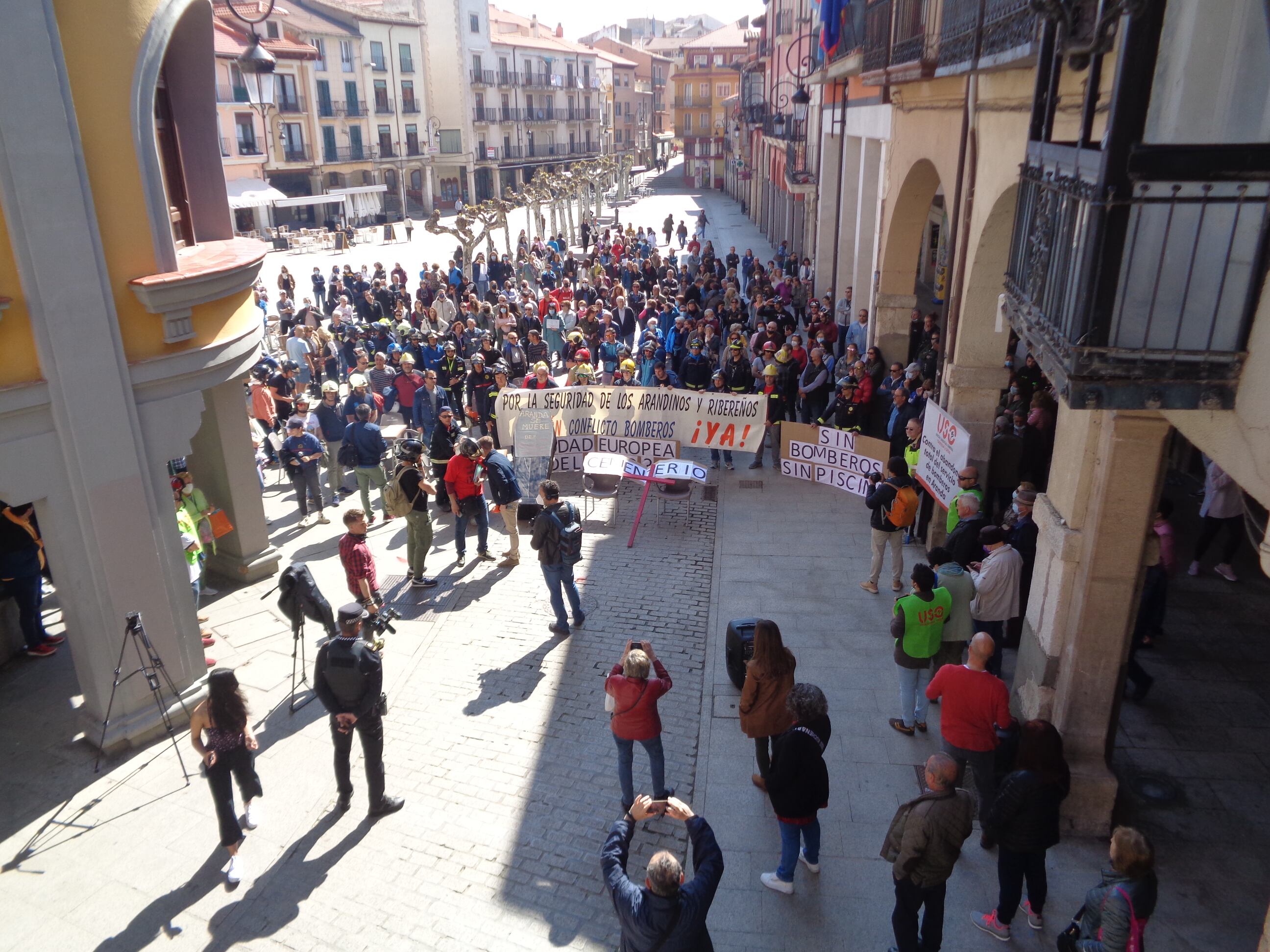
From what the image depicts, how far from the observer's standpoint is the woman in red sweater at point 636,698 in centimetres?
610

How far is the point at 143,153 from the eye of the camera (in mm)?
6973

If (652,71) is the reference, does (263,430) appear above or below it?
below

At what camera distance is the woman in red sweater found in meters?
6.10

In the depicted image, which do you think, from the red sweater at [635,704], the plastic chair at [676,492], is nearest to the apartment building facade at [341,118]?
the plastic chair at [676,492]

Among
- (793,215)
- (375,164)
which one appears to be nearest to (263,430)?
(793,215)

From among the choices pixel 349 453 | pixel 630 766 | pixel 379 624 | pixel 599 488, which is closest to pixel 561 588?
pixel 379 624

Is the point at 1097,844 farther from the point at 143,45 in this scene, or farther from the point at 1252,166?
the point at 143,45

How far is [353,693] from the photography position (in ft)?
20.7

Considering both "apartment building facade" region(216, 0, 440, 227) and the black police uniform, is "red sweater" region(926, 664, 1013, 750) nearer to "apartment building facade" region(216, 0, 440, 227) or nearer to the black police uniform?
the black police uniform

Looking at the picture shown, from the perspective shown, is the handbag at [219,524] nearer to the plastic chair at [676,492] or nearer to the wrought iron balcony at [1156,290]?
the plastic chair at [676,492]

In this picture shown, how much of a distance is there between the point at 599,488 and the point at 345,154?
5178 cm

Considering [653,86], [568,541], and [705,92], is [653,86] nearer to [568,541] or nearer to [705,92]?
[705,92]

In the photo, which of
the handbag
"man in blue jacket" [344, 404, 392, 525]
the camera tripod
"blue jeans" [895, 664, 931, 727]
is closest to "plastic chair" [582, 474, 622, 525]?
"man in blue jacket" [344, 404, 392, 525]

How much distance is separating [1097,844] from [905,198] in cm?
994
